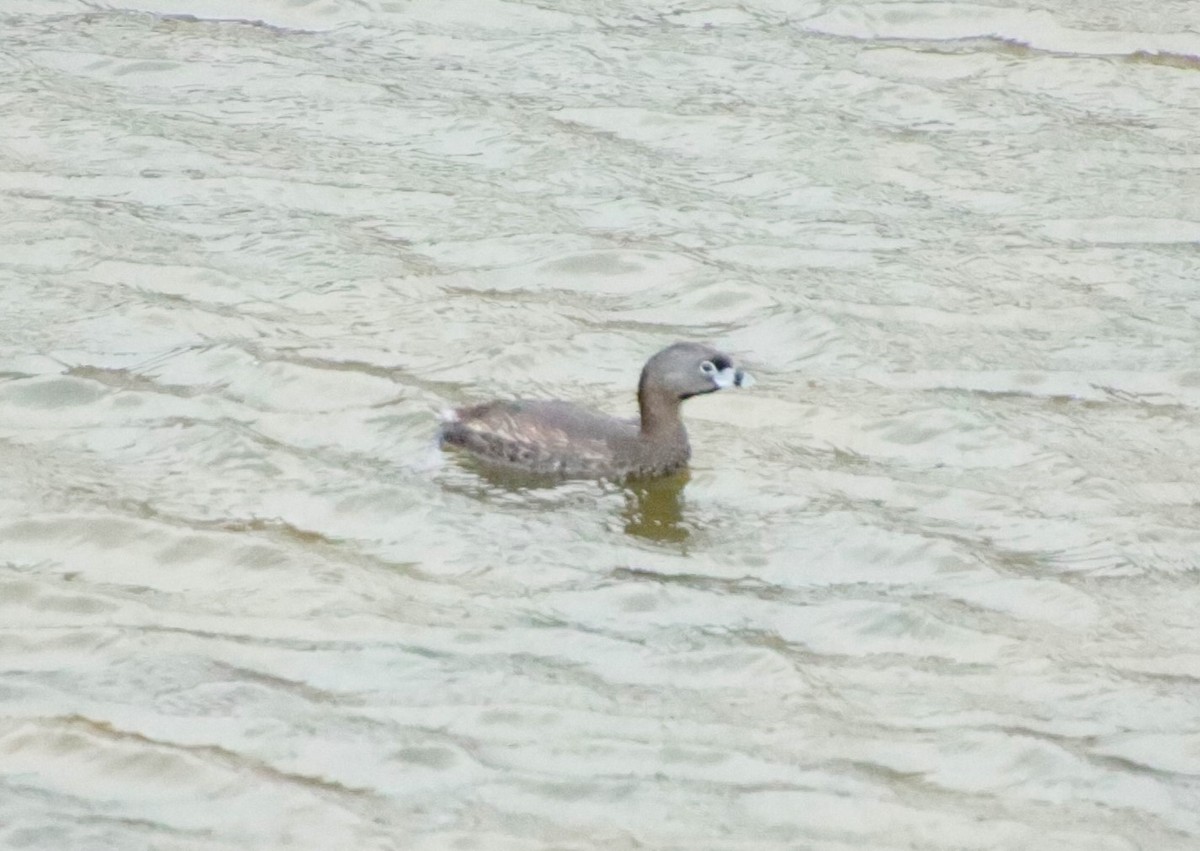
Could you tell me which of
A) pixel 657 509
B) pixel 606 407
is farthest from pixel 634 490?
pixel 606 407

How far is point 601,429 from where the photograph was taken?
35.0ft

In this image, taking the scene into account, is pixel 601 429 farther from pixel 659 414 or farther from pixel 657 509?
pixel 657 509

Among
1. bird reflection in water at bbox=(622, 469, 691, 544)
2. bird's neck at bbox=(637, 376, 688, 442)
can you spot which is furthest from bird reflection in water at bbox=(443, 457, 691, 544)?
bird's neck at bbox=(637, 376, 688, 442)

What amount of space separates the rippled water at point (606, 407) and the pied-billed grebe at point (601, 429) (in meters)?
0.14

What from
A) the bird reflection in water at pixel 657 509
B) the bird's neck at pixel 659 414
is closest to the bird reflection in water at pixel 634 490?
the bird reflection in water at pixel 657 509

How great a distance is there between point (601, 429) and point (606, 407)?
0.73 metres

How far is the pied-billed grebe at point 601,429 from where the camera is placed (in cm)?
1050

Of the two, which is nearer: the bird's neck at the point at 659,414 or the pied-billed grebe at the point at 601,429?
the pied-billed grebe at the point at 601,429

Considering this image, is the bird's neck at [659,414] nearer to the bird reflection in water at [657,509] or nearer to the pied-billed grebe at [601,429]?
the pied-billed grebe at [601,429]

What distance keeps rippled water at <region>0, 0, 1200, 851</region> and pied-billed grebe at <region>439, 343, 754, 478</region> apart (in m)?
0.14

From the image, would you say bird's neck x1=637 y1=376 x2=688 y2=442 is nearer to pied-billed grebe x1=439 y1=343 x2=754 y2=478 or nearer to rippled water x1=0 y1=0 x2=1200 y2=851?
pied-billed grebe x1=439 y1=343 x2=754 y2=478

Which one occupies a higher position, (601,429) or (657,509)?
(601,429)

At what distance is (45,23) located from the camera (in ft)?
51.4

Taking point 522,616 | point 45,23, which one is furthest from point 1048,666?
point 45,23
